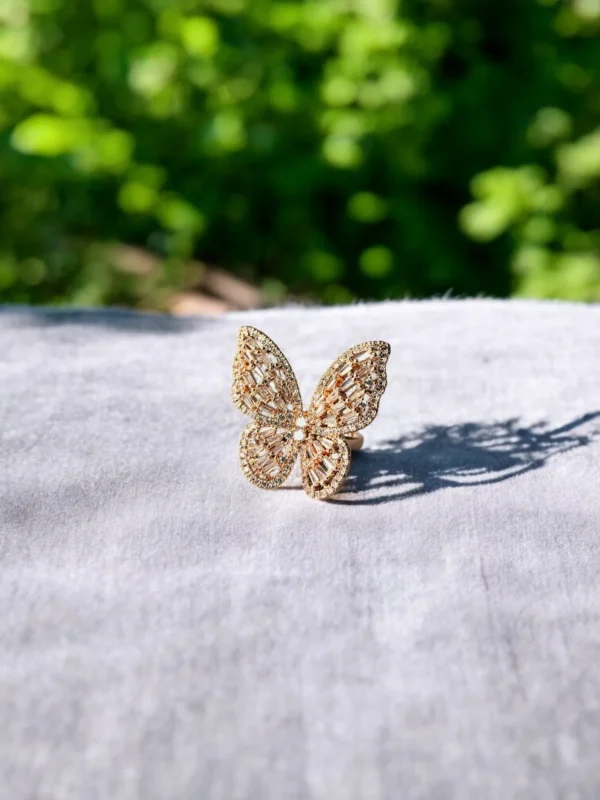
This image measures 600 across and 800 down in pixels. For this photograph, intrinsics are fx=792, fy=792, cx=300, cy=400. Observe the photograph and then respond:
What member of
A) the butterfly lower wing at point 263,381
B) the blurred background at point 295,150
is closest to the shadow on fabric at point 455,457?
the butterfly lower wing at point 263,381

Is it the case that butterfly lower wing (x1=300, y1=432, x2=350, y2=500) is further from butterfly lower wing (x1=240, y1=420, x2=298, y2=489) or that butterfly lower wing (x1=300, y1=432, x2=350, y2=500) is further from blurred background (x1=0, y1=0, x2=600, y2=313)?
blurred background (x1=0, y1=0, x2=600, y2=313)

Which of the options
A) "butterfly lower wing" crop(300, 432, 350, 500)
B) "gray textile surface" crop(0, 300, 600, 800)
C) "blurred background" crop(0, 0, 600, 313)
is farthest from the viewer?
"blurred background" crop(0, 0, 600, 313)

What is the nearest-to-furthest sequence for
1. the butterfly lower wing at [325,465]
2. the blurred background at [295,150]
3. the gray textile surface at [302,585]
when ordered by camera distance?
the gray textile surface at [302,585]
the butterfly lower wing at [325,465]
the blurred background at [295,150]

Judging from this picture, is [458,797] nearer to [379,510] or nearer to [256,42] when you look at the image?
[379,510]

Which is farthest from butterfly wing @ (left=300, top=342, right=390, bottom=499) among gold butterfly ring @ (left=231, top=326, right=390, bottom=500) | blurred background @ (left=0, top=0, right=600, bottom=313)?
Answer: blurred background @ (left=0, top=0, right=600, bottom=313)

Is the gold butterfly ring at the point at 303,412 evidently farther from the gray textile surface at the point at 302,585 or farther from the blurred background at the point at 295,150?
the blurred background at the point at 295,150

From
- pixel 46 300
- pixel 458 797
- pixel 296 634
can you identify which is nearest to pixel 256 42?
pixel 46 300
